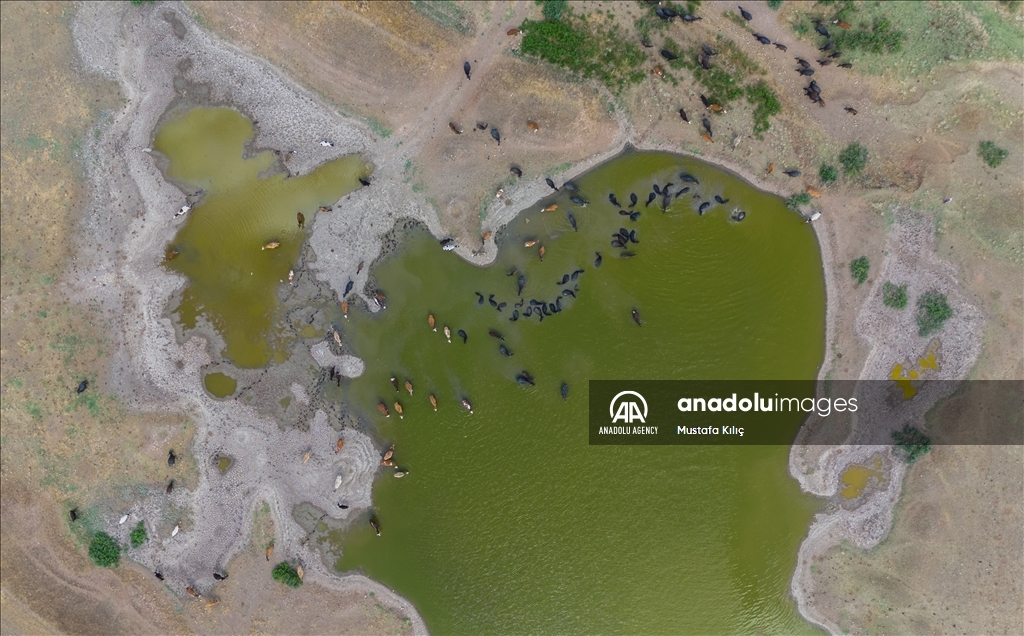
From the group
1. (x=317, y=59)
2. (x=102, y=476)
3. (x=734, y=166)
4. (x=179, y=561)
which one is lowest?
(x=179, y=561)

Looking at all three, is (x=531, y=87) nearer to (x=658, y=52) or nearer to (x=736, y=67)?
(x=658, y=52)

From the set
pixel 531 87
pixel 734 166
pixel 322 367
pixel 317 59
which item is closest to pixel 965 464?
pixel 734 166

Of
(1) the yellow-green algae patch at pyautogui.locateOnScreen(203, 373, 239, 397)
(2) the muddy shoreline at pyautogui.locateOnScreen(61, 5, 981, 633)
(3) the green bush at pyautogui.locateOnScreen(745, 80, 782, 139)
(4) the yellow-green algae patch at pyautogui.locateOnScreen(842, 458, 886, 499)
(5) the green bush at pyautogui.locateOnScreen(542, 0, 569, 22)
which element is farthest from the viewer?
(1) the yellow-green algae patch at pyautogui.locateOnScreen(203, 373, 239, 397)

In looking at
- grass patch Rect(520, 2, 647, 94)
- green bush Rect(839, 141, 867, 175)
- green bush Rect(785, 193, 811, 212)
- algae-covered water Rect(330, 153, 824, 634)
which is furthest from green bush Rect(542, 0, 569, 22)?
green bush Rect(839, 141, 867, 175)

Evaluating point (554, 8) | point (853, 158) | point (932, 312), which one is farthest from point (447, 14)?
point (932, 312)

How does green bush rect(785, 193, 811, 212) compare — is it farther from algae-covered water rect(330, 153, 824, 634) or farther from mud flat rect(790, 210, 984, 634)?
mud flat rect(790, 210, 984, 634)

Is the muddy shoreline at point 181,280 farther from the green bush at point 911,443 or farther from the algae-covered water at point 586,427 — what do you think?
the algae-covered water at point 586,427

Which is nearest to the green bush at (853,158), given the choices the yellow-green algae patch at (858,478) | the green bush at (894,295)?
the green bush at (894,295)
